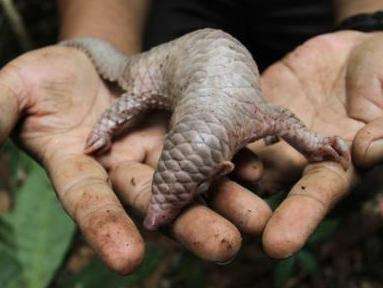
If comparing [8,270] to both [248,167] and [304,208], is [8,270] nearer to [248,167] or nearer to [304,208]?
[248,167]

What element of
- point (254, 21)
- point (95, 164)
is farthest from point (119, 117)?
point (254, 21)

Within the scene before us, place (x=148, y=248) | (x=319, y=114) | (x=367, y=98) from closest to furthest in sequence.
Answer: (x=367, y=98)
(x=319, y=114)
(x=148, y=248)

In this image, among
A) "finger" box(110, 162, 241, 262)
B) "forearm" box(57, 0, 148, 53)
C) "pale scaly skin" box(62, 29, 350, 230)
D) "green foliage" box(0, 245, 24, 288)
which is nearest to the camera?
"finger" box(110, 162, 241, 262)

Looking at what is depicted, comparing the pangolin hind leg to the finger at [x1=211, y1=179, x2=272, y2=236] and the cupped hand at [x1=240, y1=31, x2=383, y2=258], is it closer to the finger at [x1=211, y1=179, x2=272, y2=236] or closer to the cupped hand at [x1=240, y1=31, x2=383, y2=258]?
the cupped hand at [x1=240, y1=31, x2=383, y2=258]

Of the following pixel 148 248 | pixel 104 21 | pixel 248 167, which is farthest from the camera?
pixel 104 21

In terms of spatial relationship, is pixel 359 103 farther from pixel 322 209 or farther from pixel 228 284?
pixel 228 284

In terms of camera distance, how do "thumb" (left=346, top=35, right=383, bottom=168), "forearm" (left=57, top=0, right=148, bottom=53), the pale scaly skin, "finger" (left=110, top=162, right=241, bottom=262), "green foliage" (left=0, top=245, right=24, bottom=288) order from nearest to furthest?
"finger" (left=110, top=162, right=241, bottom=262), the pale scaly skin, "thumb" (left=346, top=35, right=383, bottom=168), "green foliage" (left=0, top=245, right=24, bottom=288), "forearm" (left=57, top=0, right=148, bottom=53)

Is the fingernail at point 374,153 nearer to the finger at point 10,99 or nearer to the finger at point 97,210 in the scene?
the finger at point 97,210

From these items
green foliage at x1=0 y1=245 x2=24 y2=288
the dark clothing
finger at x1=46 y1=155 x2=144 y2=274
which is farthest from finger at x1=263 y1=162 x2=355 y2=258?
the dark clothing
